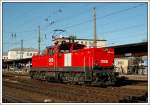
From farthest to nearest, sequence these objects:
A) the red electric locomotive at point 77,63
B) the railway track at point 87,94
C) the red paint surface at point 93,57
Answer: the red paint surface at point 93,57 < the red electric locomotive at point 77,63 < the railway track at point 87,94

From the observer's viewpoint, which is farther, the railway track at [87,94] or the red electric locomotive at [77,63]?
the red electric locomotive at [77,63]

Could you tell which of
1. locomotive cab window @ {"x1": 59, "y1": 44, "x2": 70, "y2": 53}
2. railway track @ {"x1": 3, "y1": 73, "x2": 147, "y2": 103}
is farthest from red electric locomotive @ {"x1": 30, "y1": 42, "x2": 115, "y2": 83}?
railway track @ {"x1": 3, "y1": 73, "x2": 147, "y2": 103}

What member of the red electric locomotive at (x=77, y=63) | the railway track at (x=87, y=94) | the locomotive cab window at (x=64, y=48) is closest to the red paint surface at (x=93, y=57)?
the red electric locomotive at (x=77, y=63)

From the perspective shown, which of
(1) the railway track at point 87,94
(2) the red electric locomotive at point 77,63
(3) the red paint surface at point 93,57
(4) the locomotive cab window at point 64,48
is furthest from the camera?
(4) the locomotive cab window at point 64,48

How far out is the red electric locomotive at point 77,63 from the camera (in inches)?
806

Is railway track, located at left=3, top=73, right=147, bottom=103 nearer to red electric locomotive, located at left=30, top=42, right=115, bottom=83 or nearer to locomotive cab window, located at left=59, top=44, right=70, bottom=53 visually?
red electric locomotive, located at left=30, top=42, right=115, bottom=83

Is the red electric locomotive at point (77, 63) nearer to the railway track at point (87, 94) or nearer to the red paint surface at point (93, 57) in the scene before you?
the red paint surface at point (93, 57)

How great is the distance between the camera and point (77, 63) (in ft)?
71.1

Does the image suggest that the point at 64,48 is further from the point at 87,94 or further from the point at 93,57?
the point at 87,94

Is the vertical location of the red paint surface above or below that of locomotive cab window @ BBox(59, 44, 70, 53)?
below

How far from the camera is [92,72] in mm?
20297

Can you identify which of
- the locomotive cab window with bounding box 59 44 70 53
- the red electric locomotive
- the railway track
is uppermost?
the locomotive cab window with bounding box 59 44 70 53

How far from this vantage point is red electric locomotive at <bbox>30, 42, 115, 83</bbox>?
2048cm

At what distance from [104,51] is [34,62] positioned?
11.0m
